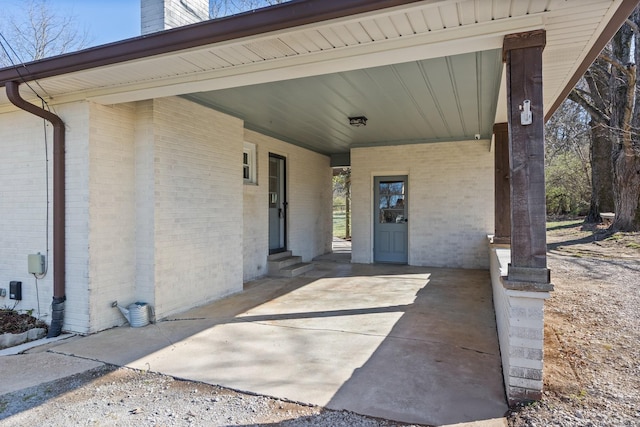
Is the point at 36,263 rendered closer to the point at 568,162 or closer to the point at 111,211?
the point at 111,211

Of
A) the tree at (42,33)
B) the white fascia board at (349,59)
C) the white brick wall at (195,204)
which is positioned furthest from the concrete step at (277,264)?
the tree at (42,33)

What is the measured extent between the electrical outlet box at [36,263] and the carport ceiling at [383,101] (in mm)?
2594

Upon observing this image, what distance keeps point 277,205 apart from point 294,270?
1.48 meters

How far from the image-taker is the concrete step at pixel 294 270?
7184 mm

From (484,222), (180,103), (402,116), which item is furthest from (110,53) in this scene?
(484,222)

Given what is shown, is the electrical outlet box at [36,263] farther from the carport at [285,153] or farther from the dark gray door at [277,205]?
the dark gray door at [277,205]

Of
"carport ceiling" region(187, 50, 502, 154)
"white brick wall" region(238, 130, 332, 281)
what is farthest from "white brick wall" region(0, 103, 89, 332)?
"white brick wall" region(238, 130, 332, 281)

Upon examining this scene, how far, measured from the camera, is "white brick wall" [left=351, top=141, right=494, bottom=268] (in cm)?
785

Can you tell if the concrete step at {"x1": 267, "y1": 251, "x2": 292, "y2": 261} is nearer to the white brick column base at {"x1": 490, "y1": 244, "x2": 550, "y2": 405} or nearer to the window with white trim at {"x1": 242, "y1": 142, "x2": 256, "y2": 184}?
the window with white trim at {"x1": 242, "y1": 142, "x2": 256, "y2": 184}

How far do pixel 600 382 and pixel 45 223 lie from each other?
551 cm

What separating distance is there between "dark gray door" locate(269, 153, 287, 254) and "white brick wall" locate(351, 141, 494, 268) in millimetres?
1693

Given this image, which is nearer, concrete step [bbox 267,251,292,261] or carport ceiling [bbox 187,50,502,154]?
carport ceiling [bbox 187,50,502,154]

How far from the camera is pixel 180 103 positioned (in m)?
4.76

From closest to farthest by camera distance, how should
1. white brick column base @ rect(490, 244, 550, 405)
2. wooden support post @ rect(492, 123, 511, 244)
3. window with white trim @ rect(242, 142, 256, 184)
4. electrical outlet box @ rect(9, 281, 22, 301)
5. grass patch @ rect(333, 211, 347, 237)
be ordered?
white brick column base @ rect(490, 244, 550, 405) < electrical outlet box @ rect(9, 281, 22, 301) < wooden support post @ rect(492, 123, 511, 244) < window with white trim @ rect(242, 142, 256, 184) < grass patch @ rect(333, 211, 347, 237)
